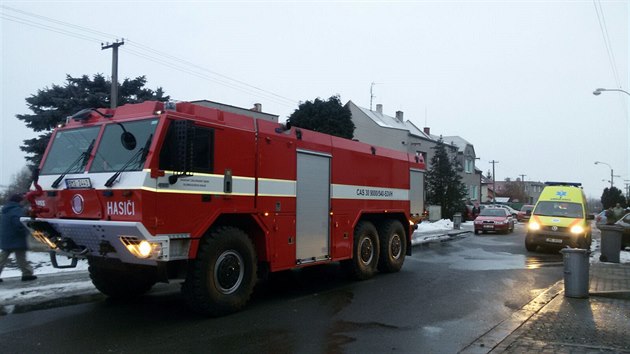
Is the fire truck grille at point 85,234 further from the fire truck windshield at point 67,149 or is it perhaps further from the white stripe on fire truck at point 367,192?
the white stripe on fire truck at point 367,192

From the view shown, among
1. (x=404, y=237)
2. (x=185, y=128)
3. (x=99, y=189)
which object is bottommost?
(x=404, y=237)

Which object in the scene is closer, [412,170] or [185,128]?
[185,128]

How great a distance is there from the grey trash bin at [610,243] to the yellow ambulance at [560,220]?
2485 mm

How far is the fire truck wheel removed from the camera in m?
11.7

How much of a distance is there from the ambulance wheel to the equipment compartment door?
117 centimetres

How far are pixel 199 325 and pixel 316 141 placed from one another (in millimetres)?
4060

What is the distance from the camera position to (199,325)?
6801mm

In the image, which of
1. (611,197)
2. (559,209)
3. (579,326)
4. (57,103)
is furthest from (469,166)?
(579,326)

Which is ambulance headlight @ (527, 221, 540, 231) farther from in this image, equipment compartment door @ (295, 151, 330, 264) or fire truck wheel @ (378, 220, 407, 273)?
equipment compartment door @ (295, 151, 330, 264)

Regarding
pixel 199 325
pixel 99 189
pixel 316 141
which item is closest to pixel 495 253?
pixel 316 141

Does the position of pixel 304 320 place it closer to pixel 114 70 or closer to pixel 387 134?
pixel 114 70

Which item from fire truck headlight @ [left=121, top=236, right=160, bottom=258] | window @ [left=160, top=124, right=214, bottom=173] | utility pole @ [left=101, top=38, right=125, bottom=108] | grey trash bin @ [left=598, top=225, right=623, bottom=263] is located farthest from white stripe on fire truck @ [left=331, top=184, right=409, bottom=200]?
utility pole @ [left=101, top=38, right=125, bottom=108]

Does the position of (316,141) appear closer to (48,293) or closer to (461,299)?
(461,299)

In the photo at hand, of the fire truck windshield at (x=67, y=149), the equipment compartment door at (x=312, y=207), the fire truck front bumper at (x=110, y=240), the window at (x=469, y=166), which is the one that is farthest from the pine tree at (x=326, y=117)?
the window at (x=469, y=166)
